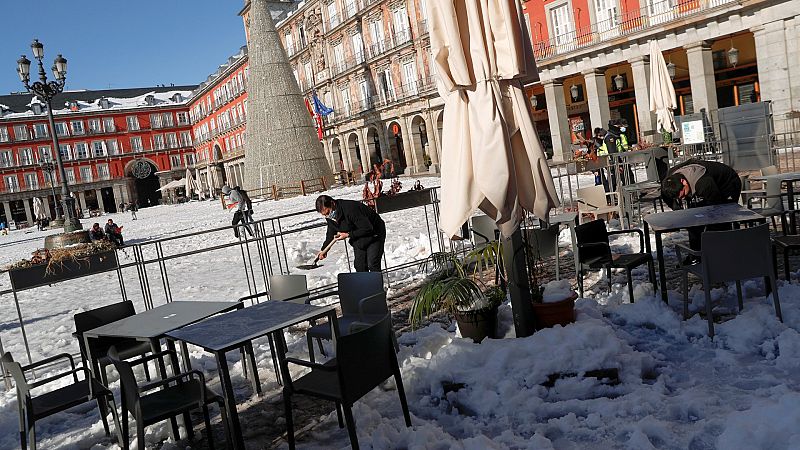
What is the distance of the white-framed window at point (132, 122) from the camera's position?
235 ft

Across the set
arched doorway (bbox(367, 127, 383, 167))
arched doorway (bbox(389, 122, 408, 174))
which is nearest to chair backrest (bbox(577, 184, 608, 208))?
arched doorway (bbox(389, 122, 408, 174))

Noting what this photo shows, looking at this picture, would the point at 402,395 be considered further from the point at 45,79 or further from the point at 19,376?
the point at 45,79

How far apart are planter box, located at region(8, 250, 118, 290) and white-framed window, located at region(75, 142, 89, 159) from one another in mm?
70469

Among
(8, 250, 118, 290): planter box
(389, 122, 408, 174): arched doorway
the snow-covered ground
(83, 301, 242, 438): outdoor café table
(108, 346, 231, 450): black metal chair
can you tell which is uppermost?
(389, 122, 408, 174): arched doorway

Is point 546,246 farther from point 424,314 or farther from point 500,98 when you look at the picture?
point 500,98

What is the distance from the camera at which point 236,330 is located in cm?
386

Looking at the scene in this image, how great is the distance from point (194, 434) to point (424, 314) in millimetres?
2348

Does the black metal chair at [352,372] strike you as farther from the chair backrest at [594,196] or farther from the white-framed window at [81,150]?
the white-framed window at [81,150]

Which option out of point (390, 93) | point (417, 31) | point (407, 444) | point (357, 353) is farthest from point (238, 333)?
point (390, 93)

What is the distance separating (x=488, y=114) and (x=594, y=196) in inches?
199

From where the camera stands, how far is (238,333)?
3773mm

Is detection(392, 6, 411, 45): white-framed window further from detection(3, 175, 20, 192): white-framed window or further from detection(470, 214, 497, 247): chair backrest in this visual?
detection(3, 175, 20, 192): white-framed window

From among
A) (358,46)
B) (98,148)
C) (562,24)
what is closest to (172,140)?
(98,148)

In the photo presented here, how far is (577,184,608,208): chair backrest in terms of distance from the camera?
8.65 metres
